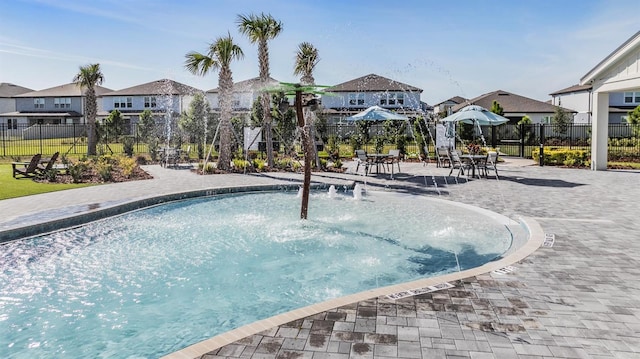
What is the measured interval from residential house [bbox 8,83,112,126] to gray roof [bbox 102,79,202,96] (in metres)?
6.03

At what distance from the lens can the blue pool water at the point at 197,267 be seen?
221 inches

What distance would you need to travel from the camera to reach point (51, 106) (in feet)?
201

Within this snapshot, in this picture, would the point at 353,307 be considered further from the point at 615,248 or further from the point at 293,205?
the point at 293,205

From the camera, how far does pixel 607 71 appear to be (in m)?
20.9

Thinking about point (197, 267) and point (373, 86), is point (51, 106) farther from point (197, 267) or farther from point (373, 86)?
point (197, 267)

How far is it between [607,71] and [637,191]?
27.3 feet

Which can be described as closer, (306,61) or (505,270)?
(505,270)

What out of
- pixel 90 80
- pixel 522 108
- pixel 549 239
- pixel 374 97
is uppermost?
pixel 374 97

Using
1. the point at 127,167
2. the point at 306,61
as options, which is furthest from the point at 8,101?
the point at 127,167

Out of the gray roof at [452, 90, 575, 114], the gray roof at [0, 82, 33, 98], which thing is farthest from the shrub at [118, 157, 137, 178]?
the gray roof at [0, 82, 33, 98]

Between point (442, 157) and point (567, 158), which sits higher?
point (442, 157)

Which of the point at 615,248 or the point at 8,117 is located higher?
the point at 8,117

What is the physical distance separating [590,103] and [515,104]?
279 inches

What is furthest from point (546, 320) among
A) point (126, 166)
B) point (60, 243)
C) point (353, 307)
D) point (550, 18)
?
point (126, 166)
